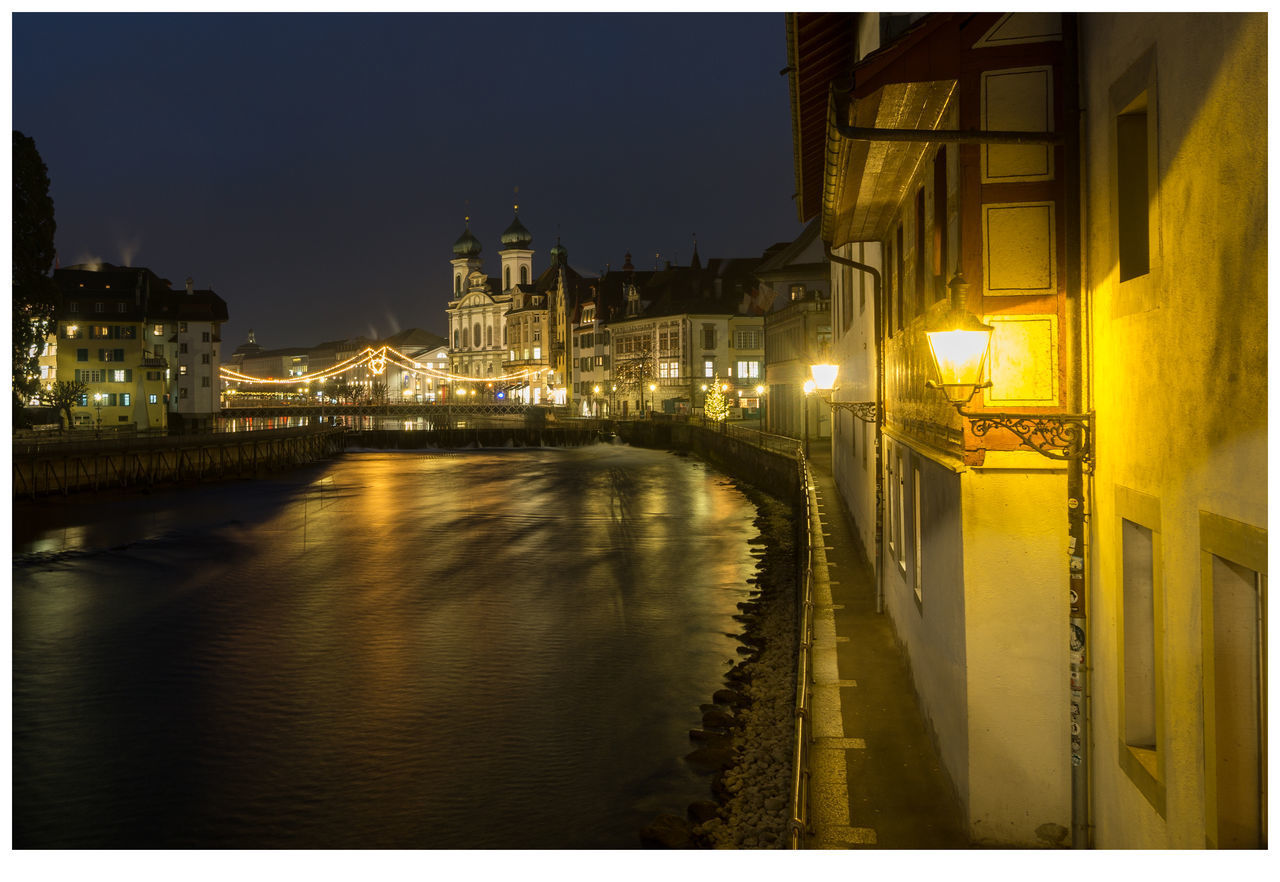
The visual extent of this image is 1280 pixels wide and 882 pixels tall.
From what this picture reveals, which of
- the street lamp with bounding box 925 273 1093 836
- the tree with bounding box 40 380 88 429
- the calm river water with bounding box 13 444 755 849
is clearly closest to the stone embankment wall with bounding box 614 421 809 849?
the calm river water with bounding box 13 444 755 849

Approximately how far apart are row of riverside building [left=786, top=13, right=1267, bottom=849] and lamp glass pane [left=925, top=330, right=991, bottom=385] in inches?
11.6

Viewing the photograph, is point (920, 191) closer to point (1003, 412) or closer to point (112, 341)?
point (1003, 412)

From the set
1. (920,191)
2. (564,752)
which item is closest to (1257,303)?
(920,191)

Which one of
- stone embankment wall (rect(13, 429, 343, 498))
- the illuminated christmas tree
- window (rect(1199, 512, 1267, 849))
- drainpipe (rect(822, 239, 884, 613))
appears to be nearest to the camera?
window (rect(1199, 512, 1267, 849))

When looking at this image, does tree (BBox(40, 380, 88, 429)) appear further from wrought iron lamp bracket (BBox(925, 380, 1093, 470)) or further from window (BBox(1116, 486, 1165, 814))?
window (BBox(1116, 486, 1165, 814))

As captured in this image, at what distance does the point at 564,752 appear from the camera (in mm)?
13430

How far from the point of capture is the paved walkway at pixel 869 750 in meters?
7.34

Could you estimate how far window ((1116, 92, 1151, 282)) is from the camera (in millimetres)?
5695

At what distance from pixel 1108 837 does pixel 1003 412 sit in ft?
7.54

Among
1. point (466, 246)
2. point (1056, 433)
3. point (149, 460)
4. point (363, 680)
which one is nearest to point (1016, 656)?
point (1056, 433)

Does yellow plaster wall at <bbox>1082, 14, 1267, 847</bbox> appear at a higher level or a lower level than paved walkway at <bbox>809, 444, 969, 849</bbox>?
higher

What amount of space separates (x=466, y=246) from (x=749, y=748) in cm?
15916

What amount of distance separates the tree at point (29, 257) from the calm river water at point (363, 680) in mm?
7484

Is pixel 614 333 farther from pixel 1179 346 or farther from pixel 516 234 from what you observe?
pixel 1179 346
